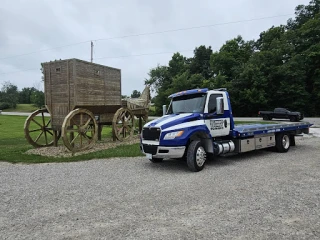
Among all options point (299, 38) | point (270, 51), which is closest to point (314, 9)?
point (299, 38)

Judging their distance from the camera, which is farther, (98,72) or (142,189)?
(98,72)

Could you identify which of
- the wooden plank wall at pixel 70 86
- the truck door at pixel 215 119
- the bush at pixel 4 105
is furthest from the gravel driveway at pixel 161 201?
the bush at pixel 4 105

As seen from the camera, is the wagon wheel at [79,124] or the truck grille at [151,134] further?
the wagon wheel at [79,124]

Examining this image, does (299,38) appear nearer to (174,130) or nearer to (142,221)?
(174,130)

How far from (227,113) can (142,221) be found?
5.80m

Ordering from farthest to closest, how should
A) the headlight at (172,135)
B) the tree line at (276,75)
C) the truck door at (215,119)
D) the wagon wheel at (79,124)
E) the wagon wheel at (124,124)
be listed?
1. the tree line at (276,75)
2. the wagon wheel at (124,124)
3. the wagon wheel at (79,124)
4. the truck door at (215,119)
5. the headlight at (172,135)

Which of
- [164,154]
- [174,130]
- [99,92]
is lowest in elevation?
[164,154]

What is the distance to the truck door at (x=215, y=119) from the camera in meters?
8.34

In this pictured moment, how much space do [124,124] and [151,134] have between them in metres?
7.30

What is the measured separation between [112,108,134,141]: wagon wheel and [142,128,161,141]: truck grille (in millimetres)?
5788

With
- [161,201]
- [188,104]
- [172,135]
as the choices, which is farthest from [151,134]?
[161,201]

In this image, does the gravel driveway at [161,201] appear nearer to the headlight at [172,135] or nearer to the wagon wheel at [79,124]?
the headlight at [172,135]

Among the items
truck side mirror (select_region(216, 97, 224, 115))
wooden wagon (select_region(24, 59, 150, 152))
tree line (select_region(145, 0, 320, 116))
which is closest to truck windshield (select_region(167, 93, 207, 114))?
truck side mirror (select_region(216, 97, 224, 115))

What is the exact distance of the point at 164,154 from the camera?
24.6 ft
